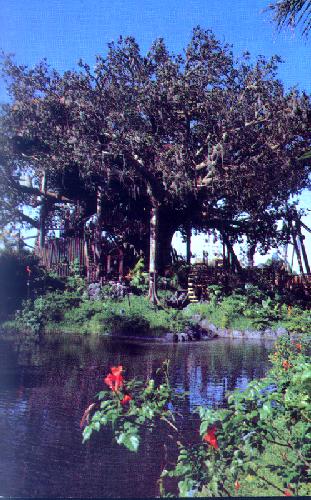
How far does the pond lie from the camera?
4391mm

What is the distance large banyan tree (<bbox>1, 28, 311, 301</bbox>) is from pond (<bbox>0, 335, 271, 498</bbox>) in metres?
6.83

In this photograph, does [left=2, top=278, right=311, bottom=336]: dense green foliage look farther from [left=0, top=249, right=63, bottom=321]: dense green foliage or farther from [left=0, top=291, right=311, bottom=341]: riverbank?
[left=0, top=249, right=63, bottom=321]: dense green foliage

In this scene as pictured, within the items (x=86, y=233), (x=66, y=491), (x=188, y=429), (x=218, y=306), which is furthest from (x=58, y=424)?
(x=86, y=233)

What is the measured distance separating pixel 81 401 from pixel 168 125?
41.9 ft

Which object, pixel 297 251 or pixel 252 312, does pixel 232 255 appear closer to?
pixel 297 251

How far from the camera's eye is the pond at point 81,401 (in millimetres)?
4391

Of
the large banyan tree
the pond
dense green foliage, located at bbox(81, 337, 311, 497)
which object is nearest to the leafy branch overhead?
the large banyan tree

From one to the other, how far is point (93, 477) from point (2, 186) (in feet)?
61.3

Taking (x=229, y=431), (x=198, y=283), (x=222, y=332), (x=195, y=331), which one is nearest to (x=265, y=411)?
(x=229, y=431)

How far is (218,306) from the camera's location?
17156mm

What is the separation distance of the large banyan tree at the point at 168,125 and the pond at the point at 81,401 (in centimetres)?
683

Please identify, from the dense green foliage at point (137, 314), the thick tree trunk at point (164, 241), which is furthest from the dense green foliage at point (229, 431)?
the thick tree trunk at point (164, 241)

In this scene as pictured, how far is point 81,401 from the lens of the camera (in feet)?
23.2

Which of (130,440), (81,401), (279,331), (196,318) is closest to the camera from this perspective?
(130,440)
